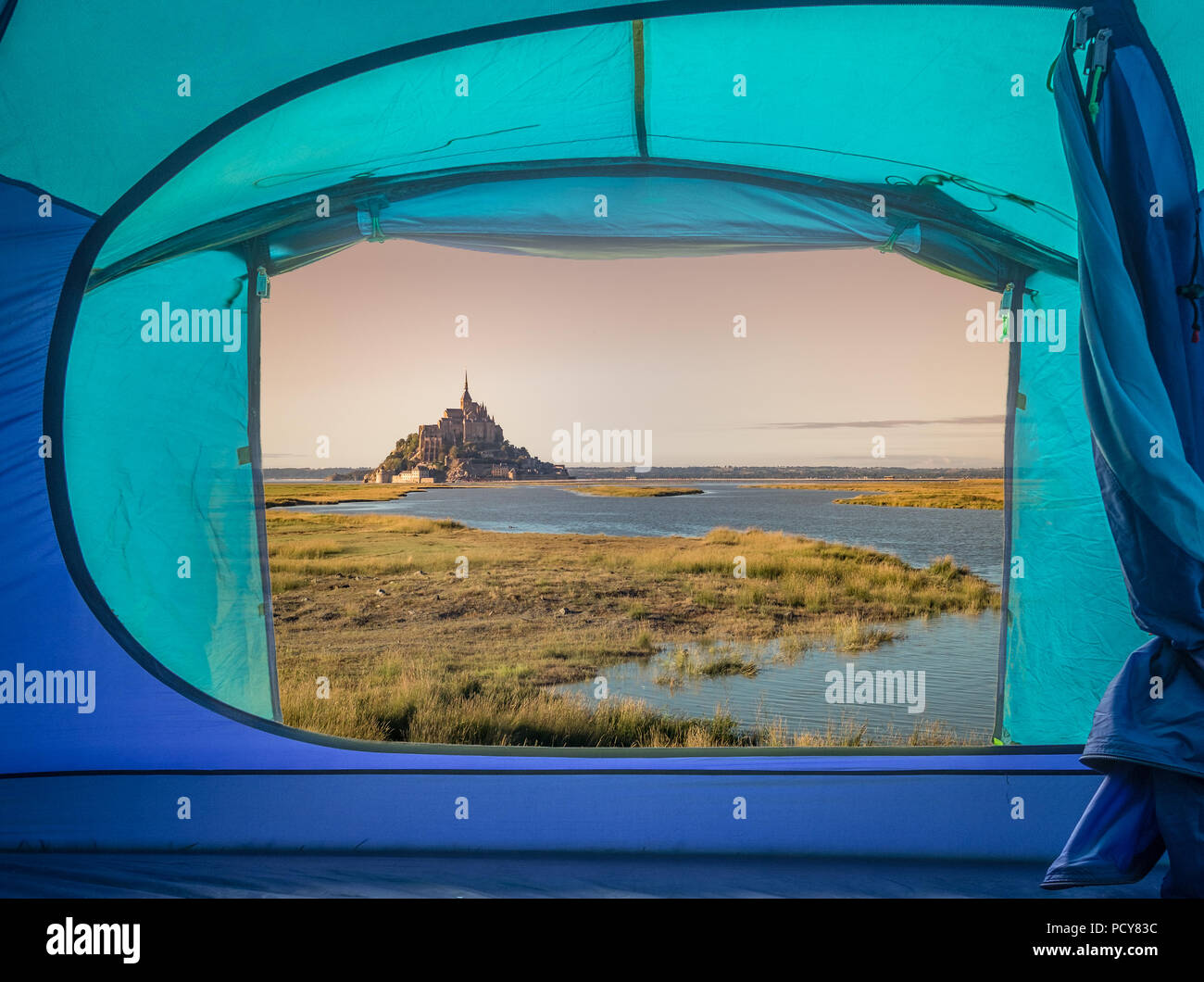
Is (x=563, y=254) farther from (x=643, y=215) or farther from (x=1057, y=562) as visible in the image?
(x=1057, y=562)

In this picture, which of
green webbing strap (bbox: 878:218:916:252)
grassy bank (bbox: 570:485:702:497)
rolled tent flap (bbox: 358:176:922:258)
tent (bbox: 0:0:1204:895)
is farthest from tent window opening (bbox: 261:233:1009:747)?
green webbing strap (bbox: 878:218:916:252)

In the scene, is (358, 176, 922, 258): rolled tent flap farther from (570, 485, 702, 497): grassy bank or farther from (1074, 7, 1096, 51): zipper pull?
(570, 485, 702, 497): grassy bank

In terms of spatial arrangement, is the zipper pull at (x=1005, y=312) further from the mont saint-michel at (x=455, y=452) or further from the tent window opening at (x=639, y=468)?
the mont saint-michel at (x=455, y=452)

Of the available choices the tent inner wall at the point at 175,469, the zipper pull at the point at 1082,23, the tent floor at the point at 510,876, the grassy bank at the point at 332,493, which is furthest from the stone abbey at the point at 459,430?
the zipper pull at the point at 1082,23

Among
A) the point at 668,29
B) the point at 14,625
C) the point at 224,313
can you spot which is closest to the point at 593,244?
the point at 668,29
